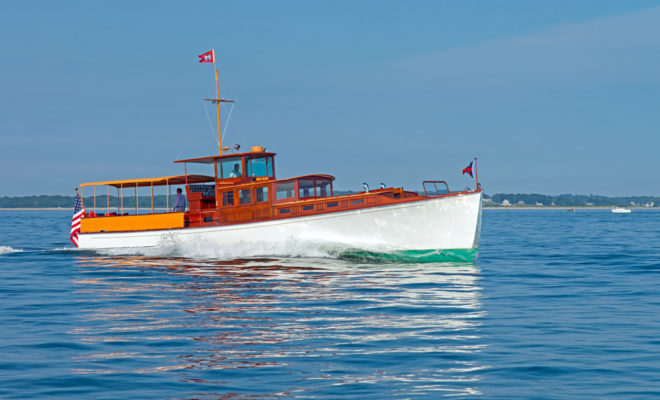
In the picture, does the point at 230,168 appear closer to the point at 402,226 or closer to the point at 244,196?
the point at 244,196

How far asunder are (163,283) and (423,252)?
9.54 m

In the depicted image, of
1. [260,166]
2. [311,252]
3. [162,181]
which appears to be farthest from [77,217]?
[311,252]

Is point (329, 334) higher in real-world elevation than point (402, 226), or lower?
lower

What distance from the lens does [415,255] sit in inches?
931

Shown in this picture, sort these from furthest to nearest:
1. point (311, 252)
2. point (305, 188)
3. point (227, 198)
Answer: point (227, 198), point (305, 188), point (311, 252)

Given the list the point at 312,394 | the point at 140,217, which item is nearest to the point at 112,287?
the point at 140,217

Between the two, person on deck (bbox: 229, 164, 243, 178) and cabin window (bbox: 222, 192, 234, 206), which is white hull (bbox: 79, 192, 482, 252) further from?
person on deck (bbox: 229, 164, 243, 178)

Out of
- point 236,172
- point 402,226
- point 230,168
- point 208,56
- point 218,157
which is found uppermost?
point 208,56

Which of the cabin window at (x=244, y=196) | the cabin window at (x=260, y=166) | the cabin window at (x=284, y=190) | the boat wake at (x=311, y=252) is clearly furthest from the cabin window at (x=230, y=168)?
the boat wake at (x=311, y=252)

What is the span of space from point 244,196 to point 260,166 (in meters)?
2.13

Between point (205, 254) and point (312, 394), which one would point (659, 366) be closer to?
point (312, 394)

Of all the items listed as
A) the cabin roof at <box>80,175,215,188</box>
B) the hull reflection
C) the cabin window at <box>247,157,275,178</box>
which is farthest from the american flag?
the hull reflection

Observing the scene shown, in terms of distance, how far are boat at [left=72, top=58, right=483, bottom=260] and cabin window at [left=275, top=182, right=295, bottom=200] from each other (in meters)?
0.04

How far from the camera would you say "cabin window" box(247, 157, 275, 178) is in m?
27.4
